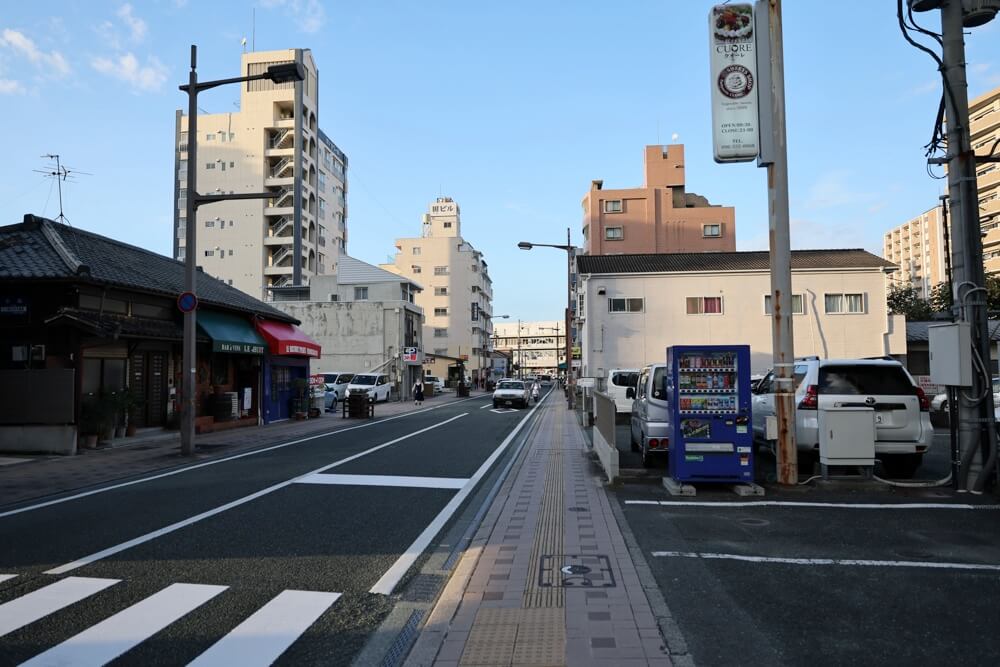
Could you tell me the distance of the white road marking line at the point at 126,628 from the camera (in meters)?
3.88

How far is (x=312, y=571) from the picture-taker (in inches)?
221

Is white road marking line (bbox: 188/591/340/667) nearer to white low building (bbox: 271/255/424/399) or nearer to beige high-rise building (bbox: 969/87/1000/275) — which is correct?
white low building (bbox: 271/255/424/399)

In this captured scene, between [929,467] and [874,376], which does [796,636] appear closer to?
[874,376]

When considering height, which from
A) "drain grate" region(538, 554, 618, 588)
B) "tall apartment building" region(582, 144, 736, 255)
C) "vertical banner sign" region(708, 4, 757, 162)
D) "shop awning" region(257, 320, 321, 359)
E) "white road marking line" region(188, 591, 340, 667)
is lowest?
"white road marking line" region(188, 591, 340, 667)

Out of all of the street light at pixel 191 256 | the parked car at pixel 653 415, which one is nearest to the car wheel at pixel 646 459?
the parked car at pixel 653 415

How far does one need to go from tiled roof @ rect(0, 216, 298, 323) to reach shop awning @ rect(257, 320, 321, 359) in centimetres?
183

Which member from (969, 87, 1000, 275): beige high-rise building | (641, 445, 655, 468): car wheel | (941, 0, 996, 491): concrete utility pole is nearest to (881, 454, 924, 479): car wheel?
(941, 0, 996, 491): concrete utility pole

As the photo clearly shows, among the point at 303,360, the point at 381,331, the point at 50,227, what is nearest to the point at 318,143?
the point at 381,331

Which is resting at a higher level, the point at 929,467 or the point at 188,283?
the point at 188,283

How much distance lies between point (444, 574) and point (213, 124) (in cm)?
6747

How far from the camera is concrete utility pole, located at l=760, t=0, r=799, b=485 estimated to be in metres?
9.12

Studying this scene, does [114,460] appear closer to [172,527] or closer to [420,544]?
[172,527]

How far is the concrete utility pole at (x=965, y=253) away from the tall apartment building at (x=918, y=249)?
11009 centimetres

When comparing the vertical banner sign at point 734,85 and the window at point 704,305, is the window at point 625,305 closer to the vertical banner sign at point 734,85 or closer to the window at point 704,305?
the window at point 704,305
